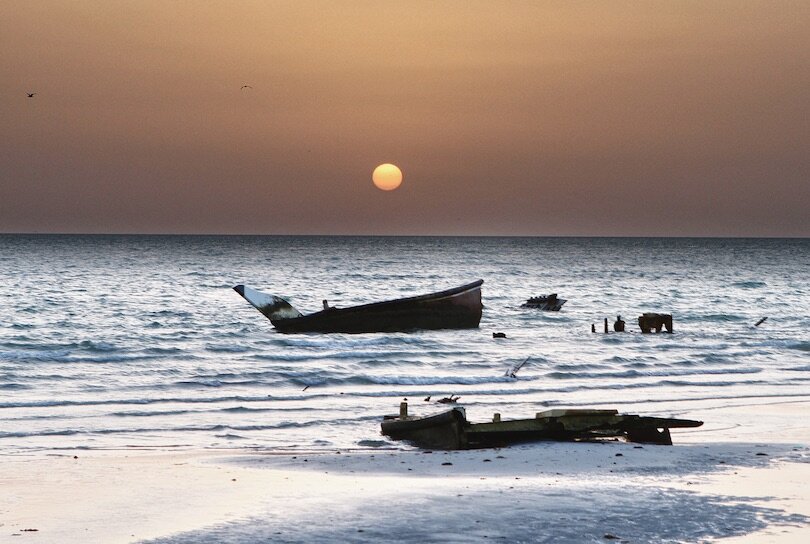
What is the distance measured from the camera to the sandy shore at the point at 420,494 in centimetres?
1070

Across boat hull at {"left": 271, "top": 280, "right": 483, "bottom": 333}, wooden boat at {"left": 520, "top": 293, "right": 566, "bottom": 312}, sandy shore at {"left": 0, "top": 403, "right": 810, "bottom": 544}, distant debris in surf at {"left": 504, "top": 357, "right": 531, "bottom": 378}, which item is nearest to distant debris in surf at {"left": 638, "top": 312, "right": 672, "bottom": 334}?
boat hull at {"left": 271, "top": 280, "right": 483, "bottom": 333}

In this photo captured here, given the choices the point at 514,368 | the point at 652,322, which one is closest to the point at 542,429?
the point at 514,368

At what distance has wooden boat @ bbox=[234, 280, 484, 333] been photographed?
4253cm

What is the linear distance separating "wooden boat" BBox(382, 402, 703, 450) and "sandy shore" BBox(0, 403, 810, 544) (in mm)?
316

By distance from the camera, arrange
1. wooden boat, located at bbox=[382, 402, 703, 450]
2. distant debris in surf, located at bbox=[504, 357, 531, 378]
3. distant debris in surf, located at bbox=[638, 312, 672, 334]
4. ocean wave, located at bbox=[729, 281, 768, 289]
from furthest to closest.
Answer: ocean wave, located at bbox=[729, 281, 768, 289] → distant debris in surf, located at bbox=[638, 312, 672, 334] → distant debris in surf, located at bbox=[504, 357, 531, 378] → wooden boat, located at bbox=[382, 402, 703, 450]

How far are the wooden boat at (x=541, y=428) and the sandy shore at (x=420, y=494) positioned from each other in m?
0.32

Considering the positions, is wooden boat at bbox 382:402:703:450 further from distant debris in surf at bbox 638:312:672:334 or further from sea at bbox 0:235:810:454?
distant debris in surf at bbox 638:312:672:334

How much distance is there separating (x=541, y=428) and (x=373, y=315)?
26.6 metres

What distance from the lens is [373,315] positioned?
4278 cm

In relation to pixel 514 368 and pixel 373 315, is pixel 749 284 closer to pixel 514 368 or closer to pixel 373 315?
pixel 373 315

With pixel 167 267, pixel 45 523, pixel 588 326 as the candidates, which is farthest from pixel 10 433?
pixel 167 267

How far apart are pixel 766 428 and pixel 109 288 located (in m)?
66.9

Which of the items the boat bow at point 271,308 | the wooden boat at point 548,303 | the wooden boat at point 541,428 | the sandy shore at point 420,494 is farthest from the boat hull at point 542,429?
the wooden boat at point 548,303

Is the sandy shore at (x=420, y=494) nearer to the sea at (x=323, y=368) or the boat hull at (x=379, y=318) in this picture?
the sea at (x=323, y=368)
